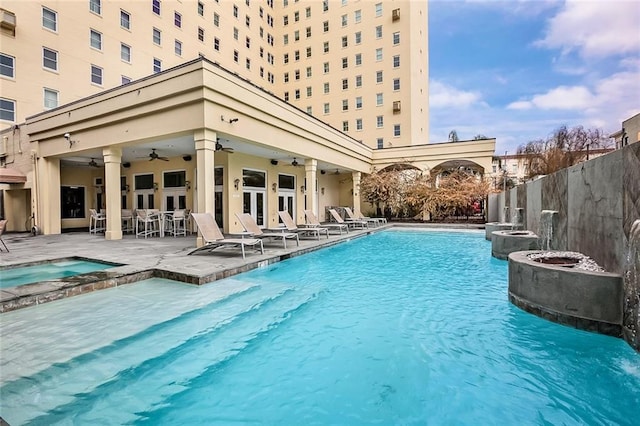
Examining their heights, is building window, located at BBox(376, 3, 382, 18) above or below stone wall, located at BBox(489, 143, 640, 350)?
above

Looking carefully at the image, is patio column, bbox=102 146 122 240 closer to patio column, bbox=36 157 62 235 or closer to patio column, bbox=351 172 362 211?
patio column, bbox=36 157 62 235

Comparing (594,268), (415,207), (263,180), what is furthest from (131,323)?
(415,207)

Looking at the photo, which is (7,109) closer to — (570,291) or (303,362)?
(303,362)

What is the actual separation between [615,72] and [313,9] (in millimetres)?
28766

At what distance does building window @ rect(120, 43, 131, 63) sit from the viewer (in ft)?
70.7

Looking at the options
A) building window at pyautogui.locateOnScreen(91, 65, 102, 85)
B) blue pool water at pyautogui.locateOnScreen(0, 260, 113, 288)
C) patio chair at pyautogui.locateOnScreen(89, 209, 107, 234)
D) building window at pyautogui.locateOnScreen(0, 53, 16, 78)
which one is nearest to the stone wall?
blue pool water at pyautogui.locateOnScreen(0, 260, 113, 288)

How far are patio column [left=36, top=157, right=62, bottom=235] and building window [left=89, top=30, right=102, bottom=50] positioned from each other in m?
10.5

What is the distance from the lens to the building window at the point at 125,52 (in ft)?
70.7

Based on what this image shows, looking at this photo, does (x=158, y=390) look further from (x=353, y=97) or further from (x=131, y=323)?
(x=353, y=97)

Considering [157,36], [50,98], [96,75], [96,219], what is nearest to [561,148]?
[157,36]

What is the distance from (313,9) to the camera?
35.3 metres

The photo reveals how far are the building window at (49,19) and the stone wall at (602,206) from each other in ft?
80.8

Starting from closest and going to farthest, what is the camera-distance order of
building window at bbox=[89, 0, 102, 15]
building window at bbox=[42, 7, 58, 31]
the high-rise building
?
the high-rise building, building window at bbox=[42, 7, 58, 31], building window at bbox=[89, 0, 102, 15]

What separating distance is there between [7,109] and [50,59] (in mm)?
3803
